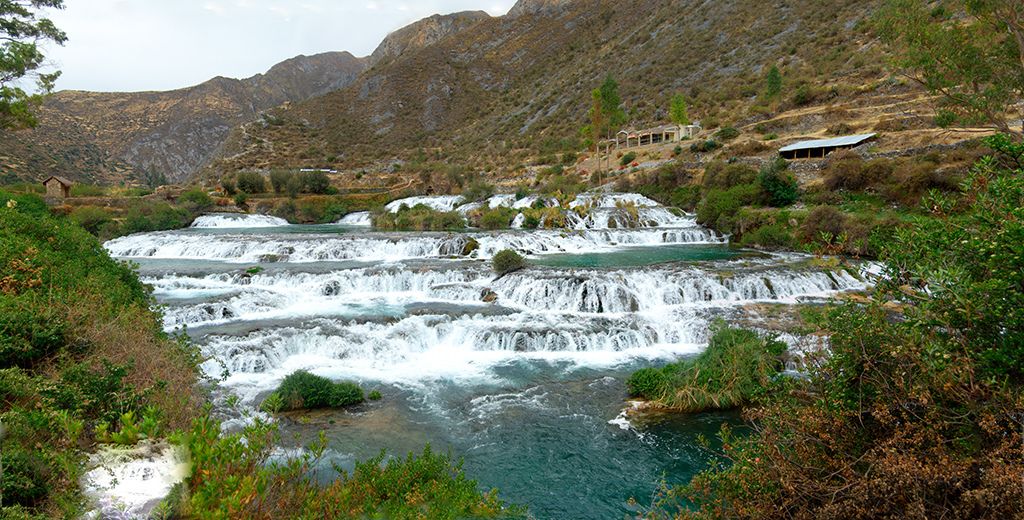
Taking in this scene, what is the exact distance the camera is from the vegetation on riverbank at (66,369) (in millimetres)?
2918

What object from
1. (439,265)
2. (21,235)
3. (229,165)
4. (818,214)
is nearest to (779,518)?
(21,235)

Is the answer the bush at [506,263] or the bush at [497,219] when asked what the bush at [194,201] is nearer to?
the bush at [497,219]

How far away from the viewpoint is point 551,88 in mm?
73438

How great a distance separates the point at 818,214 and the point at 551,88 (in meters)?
59.5

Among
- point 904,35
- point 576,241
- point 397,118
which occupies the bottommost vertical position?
point 576,241

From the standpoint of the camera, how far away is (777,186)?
24.5 metres

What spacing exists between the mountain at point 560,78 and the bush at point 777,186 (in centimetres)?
1796

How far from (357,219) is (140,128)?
87.1 metres

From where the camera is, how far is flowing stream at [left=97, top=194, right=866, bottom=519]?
7254mm

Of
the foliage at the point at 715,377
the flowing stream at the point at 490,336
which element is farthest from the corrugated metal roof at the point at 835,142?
the foliage at the point at 715,377

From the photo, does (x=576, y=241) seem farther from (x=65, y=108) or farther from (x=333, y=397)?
(x=65, y=108)

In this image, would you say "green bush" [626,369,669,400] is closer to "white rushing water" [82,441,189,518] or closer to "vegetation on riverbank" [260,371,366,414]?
"vegetation on riverbank" [260,371,366,414]

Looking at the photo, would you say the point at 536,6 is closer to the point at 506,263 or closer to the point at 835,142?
the point at 835,142

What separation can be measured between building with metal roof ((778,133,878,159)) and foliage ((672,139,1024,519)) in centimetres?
2768
